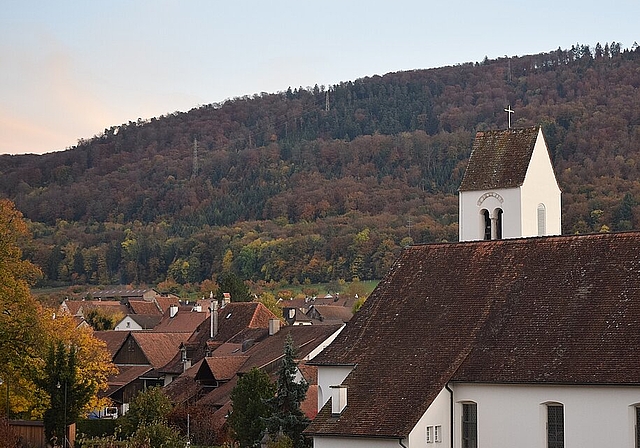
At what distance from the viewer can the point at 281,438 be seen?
47562 millimetres

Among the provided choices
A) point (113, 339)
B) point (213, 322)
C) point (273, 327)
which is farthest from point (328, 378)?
point (113, 339)

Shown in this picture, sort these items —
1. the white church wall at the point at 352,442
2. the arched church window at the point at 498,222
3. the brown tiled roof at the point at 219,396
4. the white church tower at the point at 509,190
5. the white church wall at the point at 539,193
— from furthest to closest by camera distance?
the brown tiled roof at the point at 219,396
the arched church window at the point at 498,222
the white church wall at the point at 539,193
the white church tower at the point at 509,190
the white church wall at the point at 352,442

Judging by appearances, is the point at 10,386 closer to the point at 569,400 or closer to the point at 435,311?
the point at 435,311

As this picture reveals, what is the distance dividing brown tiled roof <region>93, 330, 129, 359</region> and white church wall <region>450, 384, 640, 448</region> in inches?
2237

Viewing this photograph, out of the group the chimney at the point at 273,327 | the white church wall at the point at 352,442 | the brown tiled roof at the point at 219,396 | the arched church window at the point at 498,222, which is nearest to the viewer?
the white church wall at the point at 352,442

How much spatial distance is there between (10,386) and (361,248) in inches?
4969

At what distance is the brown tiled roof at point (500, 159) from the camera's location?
166 ft

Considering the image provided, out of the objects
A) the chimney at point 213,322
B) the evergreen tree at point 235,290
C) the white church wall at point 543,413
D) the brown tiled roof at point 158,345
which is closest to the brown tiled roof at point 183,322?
the evergreen tree at point 235,290

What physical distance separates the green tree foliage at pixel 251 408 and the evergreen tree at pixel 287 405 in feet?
6.24

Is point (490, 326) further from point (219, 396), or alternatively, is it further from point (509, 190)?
point (219, 396)

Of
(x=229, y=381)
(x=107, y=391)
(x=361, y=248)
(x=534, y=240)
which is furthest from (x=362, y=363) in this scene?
(x=361, y=248)

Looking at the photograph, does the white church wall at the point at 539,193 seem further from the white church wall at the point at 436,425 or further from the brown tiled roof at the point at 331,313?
the brown tiled roof at the point at 331,313

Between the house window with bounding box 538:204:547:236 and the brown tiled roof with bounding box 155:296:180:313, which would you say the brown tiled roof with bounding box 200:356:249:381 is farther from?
the brown tiled roof with bounding box 155:296:180:313

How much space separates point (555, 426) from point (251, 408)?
1683cm
